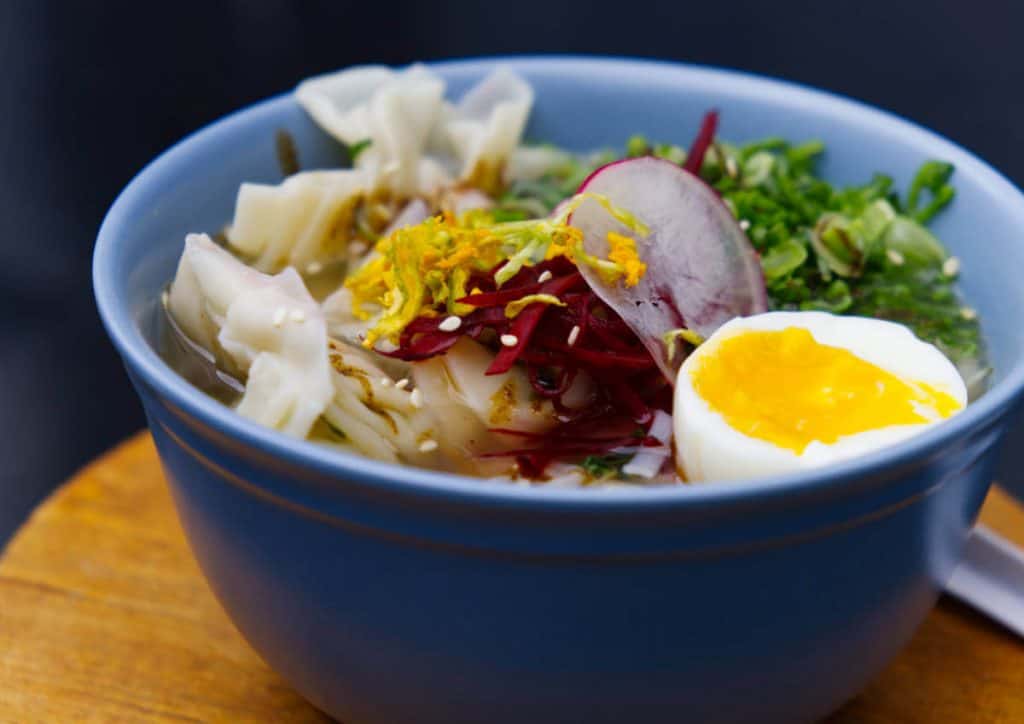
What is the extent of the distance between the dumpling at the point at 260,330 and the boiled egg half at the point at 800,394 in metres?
0.40

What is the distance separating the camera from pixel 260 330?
1.35 meters

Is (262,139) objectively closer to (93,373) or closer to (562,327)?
(562,327)

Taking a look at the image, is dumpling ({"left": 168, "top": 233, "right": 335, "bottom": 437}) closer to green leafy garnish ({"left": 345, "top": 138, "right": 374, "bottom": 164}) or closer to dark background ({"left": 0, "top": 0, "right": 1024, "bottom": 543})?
green leafy garnish ({"left": 345, "top": 138, "right": 374, "bottom": 164})

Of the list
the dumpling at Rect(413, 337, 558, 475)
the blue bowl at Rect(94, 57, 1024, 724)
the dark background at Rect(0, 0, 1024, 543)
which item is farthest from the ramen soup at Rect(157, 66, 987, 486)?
the dark background at Rect(0, 0, 1024, 543)

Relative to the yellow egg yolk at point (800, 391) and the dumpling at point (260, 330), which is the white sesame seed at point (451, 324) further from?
the yellow egg yolk at point (800, 391)

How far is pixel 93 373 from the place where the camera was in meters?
3.18

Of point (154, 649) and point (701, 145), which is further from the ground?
point (701, 145)

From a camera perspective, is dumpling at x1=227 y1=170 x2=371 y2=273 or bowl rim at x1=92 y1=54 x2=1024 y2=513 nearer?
bowl rim at x1=92 y1=54 x2=1024 y2=513

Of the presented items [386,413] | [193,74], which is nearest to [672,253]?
[386,413]

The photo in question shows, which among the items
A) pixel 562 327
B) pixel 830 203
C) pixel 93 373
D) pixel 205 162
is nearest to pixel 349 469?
pixel 562 327

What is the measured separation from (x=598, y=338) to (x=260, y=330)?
38cm

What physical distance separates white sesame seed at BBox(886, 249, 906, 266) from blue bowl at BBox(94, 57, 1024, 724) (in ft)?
1.23

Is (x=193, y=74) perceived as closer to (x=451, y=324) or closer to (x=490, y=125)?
(x=490, y=125)

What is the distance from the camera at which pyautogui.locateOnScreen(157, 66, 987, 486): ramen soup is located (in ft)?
4.26
